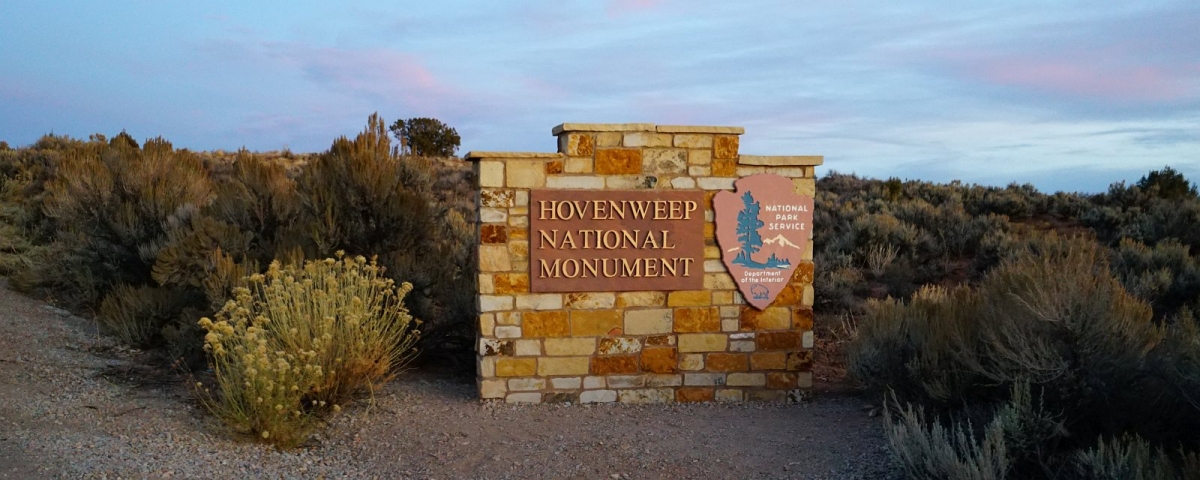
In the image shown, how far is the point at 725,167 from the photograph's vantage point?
7277 mm

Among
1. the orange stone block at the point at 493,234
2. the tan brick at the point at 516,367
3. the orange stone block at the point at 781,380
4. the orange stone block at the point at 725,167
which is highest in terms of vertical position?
the orange stone block at the point at 725,167

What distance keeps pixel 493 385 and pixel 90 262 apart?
6237 mm

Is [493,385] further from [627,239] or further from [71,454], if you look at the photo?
[71,454]

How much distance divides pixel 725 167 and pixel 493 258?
6.73 feet

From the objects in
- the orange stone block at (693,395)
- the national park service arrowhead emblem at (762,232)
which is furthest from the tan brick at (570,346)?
the national park service arrowhead emblem at (762,232)

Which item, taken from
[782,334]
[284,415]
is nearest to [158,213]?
[284,415]

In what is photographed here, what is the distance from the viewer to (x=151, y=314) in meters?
8.77

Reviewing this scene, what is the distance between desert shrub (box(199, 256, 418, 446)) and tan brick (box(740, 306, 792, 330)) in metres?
2.84

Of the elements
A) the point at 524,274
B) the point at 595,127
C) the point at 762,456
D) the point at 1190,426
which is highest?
the point at 595,127

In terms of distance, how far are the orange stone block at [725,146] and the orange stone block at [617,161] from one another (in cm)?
63

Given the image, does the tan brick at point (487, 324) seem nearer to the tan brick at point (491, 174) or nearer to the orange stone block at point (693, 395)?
the tan brick at point (491, 174)

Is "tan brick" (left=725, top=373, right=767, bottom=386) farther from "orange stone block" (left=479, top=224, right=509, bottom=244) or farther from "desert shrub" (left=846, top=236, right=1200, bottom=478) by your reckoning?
"orange stone block" (left=479, top=224, right=509, bottom=244)

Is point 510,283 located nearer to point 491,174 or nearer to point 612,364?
point 491,174

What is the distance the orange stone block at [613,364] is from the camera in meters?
7.32
